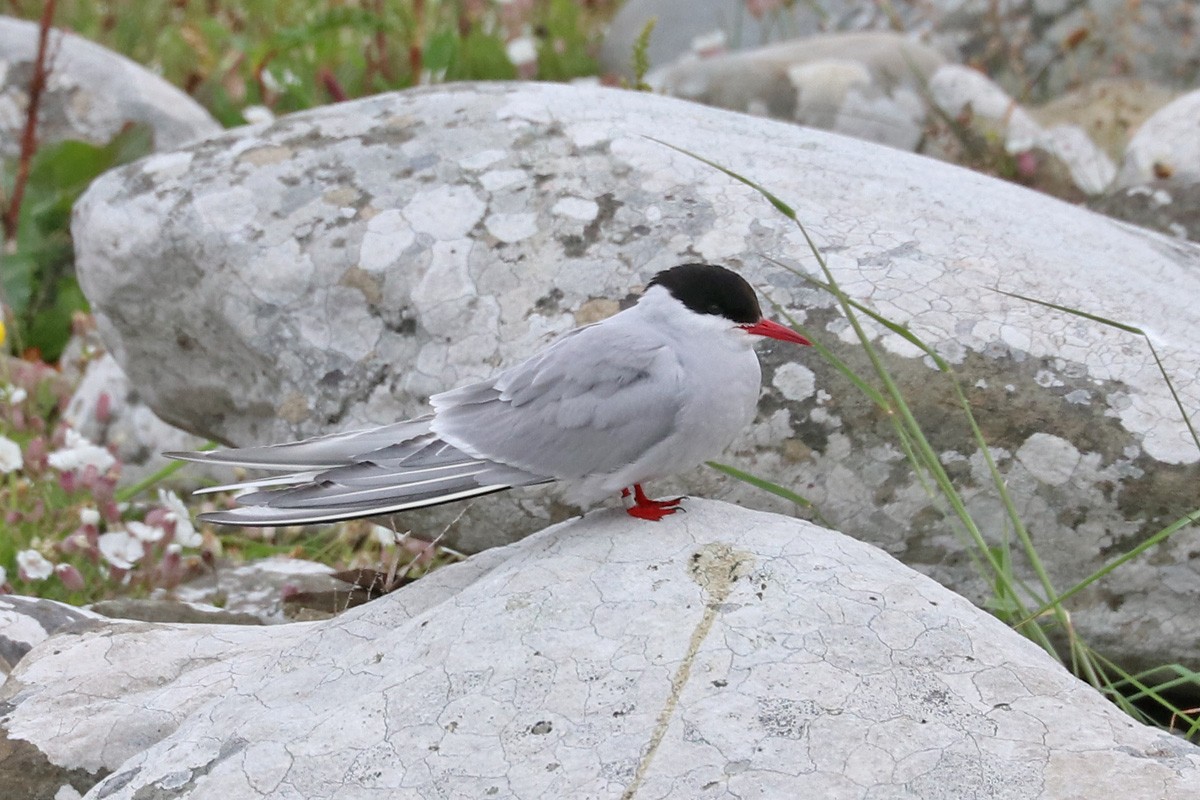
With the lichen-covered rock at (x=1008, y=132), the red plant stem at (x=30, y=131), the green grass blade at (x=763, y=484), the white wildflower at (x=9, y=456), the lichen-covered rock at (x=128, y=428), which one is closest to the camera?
the green grass blade at (x=763, y=484)

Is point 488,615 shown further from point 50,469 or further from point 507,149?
point 50,469

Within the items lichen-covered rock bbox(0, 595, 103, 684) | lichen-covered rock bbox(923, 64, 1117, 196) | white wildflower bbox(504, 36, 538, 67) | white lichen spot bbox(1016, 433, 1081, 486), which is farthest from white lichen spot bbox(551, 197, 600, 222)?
white wildflower bbox(504, 36, 538, 67)

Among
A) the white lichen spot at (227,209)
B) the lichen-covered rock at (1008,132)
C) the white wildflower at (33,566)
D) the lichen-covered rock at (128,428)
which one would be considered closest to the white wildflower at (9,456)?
the white wildflower at (33,566)

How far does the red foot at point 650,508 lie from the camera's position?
2.55 metres

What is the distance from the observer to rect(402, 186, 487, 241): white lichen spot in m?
3.39

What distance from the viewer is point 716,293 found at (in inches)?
104

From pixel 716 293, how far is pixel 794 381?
50 centimetres

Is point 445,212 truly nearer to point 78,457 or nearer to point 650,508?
point 650,508

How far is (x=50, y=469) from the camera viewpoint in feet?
13.3

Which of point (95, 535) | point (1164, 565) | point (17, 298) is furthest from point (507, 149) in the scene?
point (17, 298)

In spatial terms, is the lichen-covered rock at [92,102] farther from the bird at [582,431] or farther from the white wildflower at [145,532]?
the bird at [582,431]

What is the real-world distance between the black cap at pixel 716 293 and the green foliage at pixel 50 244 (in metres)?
3.12

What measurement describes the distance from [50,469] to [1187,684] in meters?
3.08

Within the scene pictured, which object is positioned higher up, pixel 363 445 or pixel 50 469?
pixel 363 445
